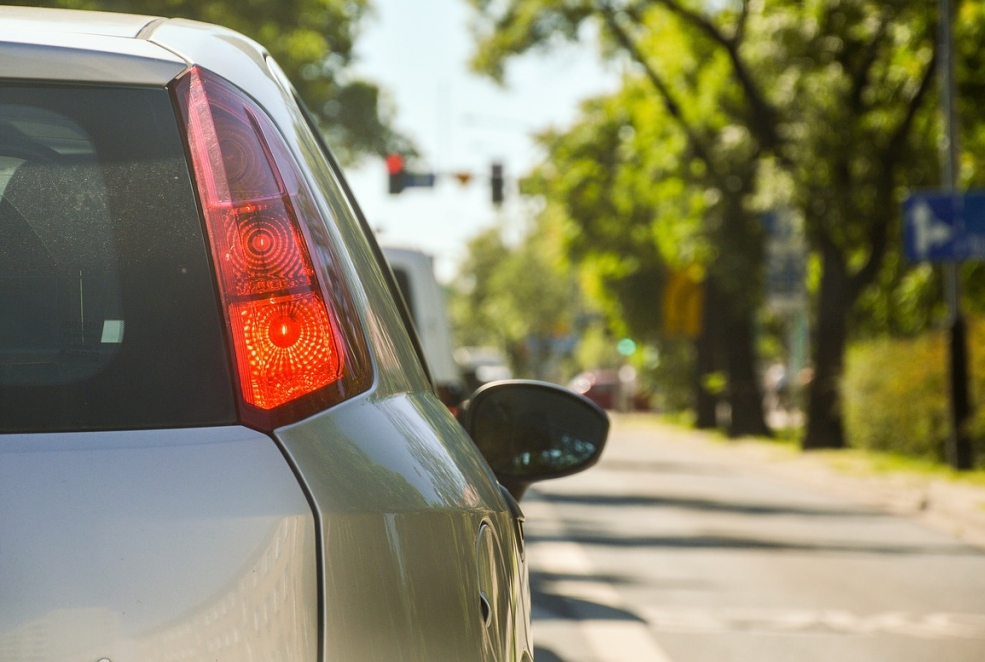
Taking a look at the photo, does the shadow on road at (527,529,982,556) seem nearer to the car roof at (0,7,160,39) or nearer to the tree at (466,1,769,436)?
the car roof at (0,7,160,39)

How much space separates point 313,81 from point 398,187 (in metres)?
7.56

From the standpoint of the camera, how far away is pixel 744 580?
923 centimetres

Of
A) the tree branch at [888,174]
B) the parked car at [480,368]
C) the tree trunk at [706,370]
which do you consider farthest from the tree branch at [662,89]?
the tree trunk at [706,370]

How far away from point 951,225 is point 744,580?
8.87 m

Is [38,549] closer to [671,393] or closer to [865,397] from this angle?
[865,397]

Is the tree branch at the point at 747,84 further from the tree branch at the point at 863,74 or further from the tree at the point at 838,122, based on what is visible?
the tree branch at the point at 863,74

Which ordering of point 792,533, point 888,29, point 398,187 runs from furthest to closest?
1. point 398,187
2. point 888,29
3. point 792,533

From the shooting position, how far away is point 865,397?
2261cm

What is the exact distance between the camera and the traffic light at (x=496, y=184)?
32531 millimetres

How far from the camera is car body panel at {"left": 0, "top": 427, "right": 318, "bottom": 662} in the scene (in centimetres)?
139

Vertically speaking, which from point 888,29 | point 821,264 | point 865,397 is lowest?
point 865,397

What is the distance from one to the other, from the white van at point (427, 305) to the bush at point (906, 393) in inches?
362

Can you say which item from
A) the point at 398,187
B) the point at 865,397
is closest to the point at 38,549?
the point at 865,397

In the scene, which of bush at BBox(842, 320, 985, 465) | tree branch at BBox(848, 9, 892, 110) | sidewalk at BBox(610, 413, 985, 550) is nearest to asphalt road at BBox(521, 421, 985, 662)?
sidewalk at BBox(610, 413, 985, 550)
